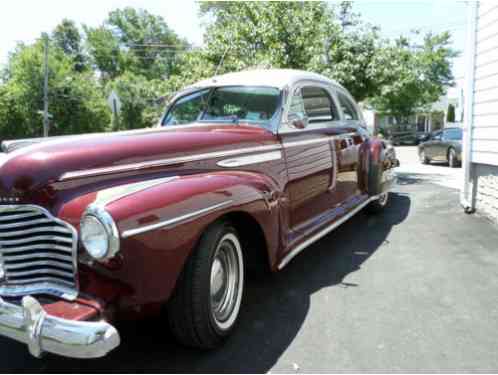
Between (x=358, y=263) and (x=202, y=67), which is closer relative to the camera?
(x=358, y=263)

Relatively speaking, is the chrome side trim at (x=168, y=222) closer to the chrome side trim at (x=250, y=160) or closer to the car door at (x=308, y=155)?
the chrome side trim at (x=250, y=160)

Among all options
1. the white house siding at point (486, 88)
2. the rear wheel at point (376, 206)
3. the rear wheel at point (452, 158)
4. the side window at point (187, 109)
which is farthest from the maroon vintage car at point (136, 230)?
the rear wheel at point (452, 158)

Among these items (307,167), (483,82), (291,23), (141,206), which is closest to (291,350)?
(141,206)

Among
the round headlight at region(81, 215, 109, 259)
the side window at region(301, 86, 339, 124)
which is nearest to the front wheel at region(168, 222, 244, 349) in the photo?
the round headlight at region(81, 215, 109, 259)

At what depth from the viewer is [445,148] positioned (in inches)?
571

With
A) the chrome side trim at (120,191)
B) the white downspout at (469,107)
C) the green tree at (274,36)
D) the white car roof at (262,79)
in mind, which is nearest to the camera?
the chrome side trim at (120,191)

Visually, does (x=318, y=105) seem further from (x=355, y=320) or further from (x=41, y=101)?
(x=41, y=101)

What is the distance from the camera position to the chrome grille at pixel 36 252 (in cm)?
222

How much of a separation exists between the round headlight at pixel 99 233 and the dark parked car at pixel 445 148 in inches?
542

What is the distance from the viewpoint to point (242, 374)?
2.49 metres

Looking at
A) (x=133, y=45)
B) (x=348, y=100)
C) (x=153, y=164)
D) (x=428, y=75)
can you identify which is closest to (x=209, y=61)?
(x=348, y=100)

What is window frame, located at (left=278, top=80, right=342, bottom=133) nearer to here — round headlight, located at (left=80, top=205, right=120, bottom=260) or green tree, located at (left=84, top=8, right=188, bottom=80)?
round headlight, located at (left=80, top=205, right=120, bottom=260)

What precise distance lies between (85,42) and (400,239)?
55763 mm

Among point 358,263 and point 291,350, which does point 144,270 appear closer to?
point 291,350
